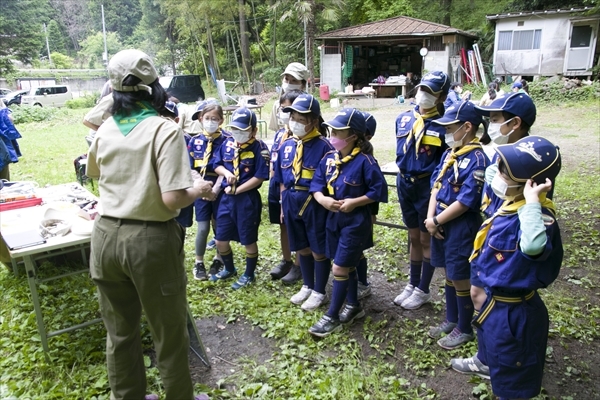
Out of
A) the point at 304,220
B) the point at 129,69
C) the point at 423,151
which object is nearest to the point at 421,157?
the point at 423,151

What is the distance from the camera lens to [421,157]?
11.5 feet

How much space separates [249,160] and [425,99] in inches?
63.9

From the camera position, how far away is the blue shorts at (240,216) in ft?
13.6

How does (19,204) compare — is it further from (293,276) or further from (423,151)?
(423,151)

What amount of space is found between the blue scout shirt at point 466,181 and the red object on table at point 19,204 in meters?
3.31

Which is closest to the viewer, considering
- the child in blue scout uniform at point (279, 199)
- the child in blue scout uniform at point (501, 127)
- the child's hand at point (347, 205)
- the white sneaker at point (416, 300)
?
the child in blue scout uniform at point (501, 127)

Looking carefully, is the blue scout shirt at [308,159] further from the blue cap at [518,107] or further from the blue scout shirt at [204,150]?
the blue cap at [518,107]

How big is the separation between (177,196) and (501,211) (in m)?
1.65

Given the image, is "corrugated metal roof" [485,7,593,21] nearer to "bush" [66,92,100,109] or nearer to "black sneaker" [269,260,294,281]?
"black sneaker" [269,260,294,281]

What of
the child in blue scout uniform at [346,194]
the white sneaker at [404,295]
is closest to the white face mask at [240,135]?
the child in blue scout uniform at [346,194]

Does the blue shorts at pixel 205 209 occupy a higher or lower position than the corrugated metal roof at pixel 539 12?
lower

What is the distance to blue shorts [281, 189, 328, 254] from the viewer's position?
3.67 metres

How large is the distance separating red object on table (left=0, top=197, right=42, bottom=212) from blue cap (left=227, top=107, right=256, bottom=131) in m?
1.78

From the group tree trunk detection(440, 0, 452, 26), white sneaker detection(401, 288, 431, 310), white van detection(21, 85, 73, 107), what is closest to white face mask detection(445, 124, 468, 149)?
white sneaker detection(401, 288, 431, 310)
